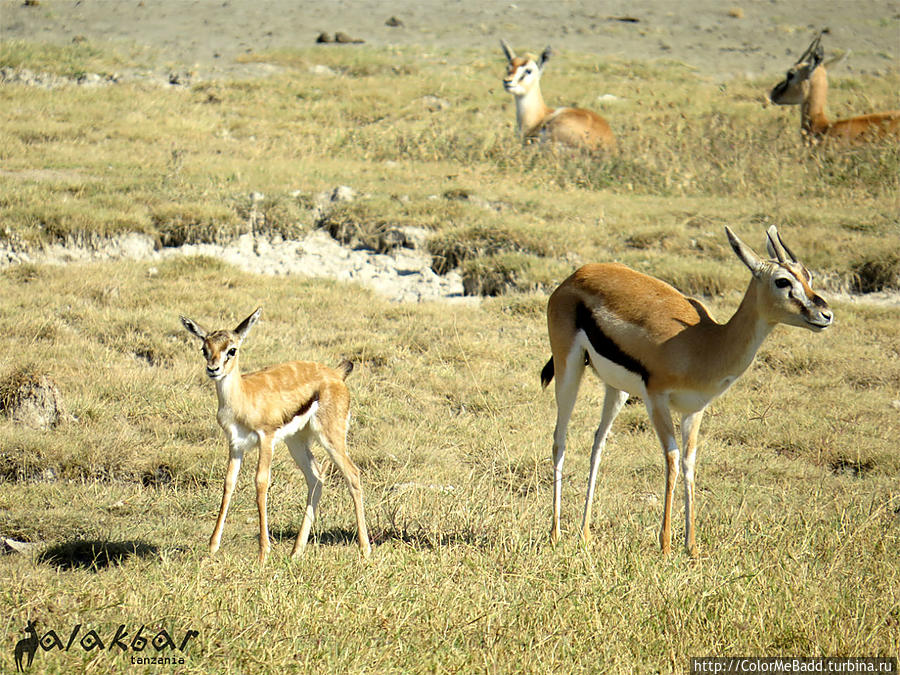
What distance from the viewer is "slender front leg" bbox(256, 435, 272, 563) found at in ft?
14.9

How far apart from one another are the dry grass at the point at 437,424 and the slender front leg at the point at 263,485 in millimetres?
133

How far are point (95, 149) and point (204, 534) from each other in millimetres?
8330

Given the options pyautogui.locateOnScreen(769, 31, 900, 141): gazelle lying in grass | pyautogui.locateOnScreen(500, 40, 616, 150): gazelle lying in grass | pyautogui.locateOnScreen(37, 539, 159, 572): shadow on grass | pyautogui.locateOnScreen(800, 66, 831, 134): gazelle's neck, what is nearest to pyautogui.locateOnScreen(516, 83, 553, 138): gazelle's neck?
pyautogui.locateOnScreen(500, 40, 616, 150): gazelle lying in grass

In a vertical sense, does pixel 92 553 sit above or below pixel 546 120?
below

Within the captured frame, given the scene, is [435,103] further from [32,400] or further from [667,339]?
[667,339]

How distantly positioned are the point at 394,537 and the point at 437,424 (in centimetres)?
159

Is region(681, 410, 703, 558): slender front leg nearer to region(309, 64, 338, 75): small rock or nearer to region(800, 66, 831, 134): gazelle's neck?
region(800, 66, 831, 134): gazelle's neck

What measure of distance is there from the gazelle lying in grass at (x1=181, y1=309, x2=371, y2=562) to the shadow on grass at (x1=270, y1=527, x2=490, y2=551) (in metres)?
0.16

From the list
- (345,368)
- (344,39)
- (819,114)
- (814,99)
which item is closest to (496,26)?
(344,39)

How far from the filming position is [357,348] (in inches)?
297

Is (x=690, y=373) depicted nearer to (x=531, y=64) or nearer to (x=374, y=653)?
(x=374, y=653)

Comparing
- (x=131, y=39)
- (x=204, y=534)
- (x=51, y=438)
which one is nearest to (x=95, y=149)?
(x=51, y=438)

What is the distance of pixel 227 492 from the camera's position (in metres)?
4.62

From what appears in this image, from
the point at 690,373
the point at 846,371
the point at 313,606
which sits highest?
the point at 690,373
